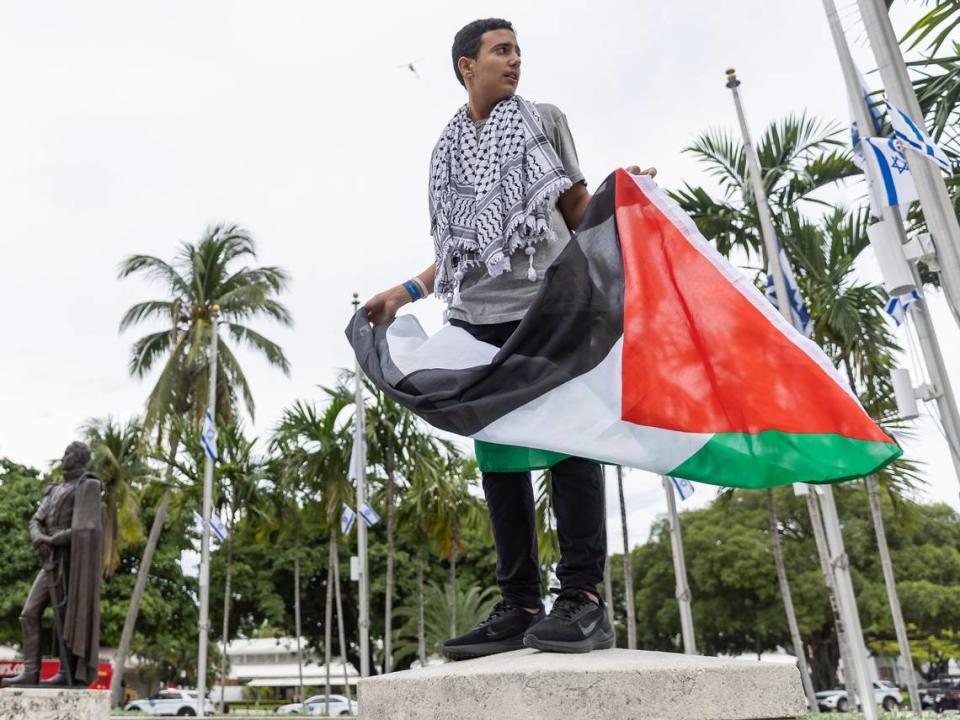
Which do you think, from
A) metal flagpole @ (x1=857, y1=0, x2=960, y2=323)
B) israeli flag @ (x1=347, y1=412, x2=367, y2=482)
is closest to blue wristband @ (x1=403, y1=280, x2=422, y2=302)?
metal flagpole @ (x1=857, y1=0, x2=960, y2=323)

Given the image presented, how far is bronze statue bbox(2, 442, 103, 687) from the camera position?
25.0ft

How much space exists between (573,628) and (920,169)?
269 inches

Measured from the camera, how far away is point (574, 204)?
2379 mm

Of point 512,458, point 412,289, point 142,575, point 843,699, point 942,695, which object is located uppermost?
point 142,575

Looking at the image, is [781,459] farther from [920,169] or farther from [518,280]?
[920,169]

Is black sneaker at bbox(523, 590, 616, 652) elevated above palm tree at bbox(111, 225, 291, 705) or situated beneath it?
situated beneath

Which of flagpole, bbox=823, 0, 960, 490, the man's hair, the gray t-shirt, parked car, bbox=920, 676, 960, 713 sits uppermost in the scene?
A: flagpole, bbox=823, 0, 960, 490

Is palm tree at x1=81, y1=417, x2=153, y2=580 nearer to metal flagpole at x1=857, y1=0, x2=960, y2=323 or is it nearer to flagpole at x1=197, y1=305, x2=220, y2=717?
flagpole at x1=197, y1=305, x2=220, y2=717

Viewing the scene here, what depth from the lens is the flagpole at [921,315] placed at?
7.98 m

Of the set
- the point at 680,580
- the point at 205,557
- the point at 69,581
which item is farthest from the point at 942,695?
the point at 69,581

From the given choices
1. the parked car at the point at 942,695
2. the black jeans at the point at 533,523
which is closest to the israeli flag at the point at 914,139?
the black jeans at the point at 533,523

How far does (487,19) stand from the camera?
2.56m

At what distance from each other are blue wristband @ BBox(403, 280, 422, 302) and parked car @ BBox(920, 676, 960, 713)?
3309cm

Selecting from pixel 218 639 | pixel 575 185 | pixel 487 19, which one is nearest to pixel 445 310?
pixel 575 185
